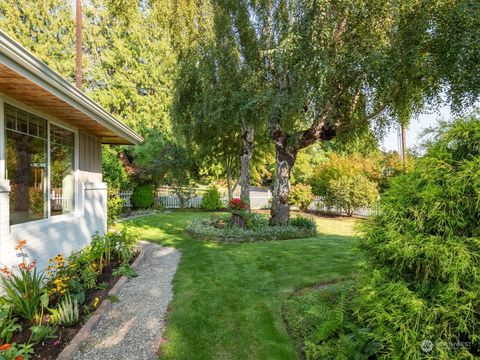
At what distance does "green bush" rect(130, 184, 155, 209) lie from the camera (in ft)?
49.7

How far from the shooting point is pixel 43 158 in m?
4.50

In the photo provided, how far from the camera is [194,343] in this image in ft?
9.44

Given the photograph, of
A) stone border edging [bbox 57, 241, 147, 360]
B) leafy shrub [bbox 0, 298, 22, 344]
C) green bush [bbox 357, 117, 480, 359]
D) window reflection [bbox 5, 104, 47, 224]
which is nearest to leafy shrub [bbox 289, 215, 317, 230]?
stone border edging [bbox 57, 241, 147, 360]

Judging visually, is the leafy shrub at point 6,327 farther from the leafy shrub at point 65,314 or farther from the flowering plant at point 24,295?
the leafy shrub at point 65,314

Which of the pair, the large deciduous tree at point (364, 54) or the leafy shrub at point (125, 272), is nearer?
the leafy shrub at point (125, 272)

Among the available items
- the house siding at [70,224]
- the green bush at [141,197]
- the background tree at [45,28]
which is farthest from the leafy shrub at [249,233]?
the background tree at [45,28]

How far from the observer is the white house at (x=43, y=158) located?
3.14m

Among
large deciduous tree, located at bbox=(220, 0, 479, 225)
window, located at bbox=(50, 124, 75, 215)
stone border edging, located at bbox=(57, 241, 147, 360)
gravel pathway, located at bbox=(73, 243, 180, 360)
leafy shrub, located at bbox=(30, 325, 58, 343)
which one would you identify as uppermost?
large deciduous tree, located at bbox=(220, 0, 479, 225)

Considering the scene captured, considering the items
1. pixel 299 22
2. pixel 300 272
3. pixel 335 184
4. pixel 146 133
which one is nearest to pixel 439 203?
pixel 300 272

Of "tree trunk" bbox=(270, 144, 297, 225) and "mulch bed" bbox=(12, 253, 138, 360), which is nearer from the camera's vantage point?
"mulch bed" bbox=(12, 253, 138, 360)

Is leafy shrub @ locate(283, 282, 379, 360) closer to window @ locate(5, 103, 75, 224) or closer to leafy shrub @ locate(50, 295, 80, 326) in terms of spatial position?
leafy shrub @ locate(50, 295, 80, 326)

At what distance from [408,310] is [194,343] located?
2.11 m

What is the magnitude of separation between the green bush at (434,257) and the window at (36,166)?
178 inches

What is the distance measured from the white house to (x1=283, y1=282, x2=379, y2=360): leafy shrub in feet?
11.7
